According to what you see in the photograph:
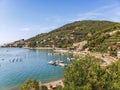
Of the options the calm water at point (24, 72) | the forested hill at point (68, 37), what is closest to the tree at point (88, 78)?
the calm water at point (24, 72)

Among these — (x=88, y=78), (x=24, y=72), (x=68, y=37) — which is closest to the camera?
(x=88, y=78)

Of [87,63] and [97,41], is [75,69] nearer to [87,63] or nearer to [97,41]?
[87,63]

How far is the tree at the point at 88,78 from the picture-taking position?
18.2m

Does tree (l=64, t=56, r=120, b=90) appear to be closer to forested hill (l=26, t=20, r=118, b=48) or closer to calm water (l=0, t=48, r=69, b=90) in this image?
calm water (l=0, t=48, r=69, b=90)

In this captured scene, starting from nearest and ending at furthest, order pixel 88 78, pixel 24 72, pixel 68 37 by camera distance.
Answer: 1. pixel 88 78
2. pixel 24 72
3. pixel 68 37

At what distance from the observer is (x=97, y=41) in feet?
295

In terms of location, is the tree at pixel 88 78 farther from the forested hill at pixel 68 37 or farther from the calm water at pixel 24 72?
the forested hill at pixel 68 37

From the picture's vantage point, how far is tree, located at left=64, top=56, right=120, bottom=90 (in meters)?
18.2

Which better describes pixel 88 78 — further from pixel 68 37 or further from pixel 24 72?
pixel 68 37

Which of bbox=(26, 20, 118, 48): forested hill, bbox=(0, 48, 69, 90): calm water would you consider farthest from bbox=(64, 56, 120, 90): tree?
bbox=(26, 20, 118, 48): forested hill

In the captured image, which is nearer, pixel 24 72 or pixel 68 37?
pixel 24 72

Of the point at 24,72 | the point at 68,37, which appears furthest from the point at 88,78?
the point at 68,37

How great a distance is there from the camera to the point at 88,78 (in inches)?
759

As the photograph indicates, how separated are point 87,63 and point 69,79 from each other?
2.66 meters
